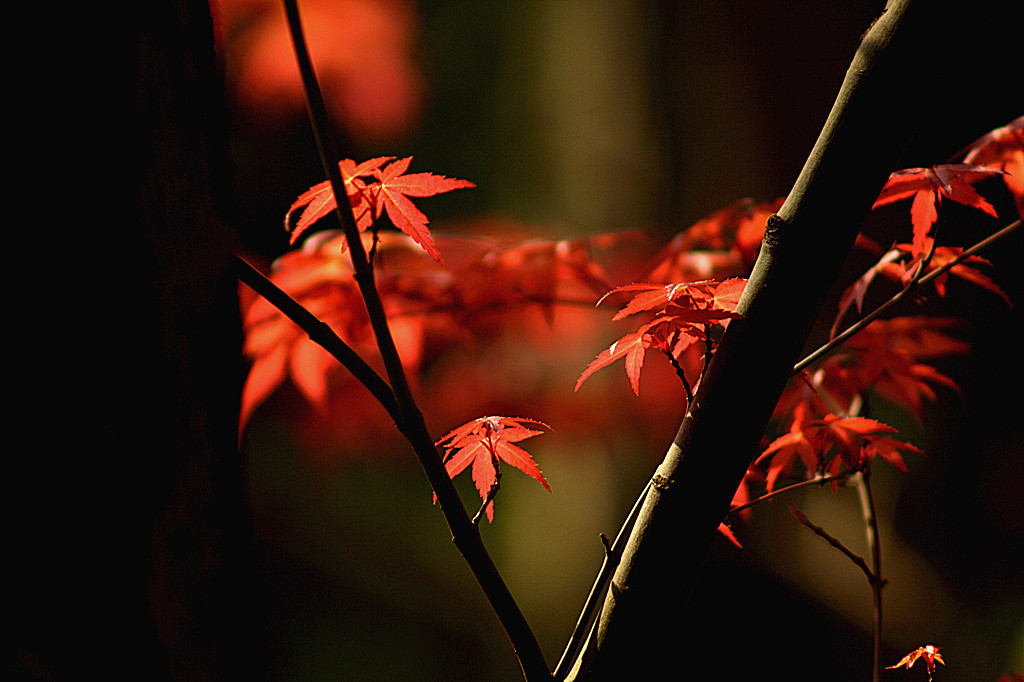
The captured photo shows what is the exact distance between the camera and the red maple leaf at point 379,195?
490mm

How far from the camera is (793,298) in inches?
16.6

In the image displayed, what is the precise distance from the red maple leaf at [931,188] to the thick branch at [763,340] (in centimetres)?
11

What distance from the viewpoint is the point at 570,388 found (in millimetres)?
1916

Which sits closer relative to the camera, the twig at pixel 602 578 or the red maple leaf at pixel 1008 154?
the twig at pixel 602 578

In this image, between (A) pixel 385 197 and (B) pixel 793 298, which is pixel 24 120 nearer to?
(A) pixel 385 197

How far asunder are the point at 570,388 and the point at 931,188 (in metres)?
1.41

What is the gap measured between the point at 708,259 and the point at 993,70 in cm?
132

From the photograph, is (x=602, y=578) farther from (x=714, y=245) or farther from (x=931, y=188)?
(x=714, y=245)

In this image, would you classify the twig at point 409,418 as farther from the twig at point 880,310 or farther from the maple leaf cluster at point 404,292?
the maple leaf cluster at point 404,292

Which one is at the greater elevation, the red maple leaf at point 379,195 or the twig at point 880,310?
the red maple leaf at point 379,195

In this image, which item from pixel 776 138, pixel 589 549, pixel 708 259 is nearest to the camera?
pixel 708 259

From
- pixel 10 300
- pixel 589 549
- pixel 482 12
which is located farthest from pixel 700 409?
pixel 482 12

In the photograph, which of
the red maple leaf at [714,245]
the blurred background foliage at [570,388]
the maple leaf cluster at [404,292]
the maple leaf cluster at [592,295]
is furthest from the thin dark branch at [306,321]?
the blurred background foliage at [570,388]

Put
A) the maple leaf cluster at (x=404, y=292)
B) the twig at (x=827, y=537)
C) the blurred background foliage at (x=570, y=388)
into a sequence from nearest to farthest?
the twig at (x=827, y=537) → the maple leaf cluster at (x=404, y=292) → the blurred background foliage at (x=570, y=388)
